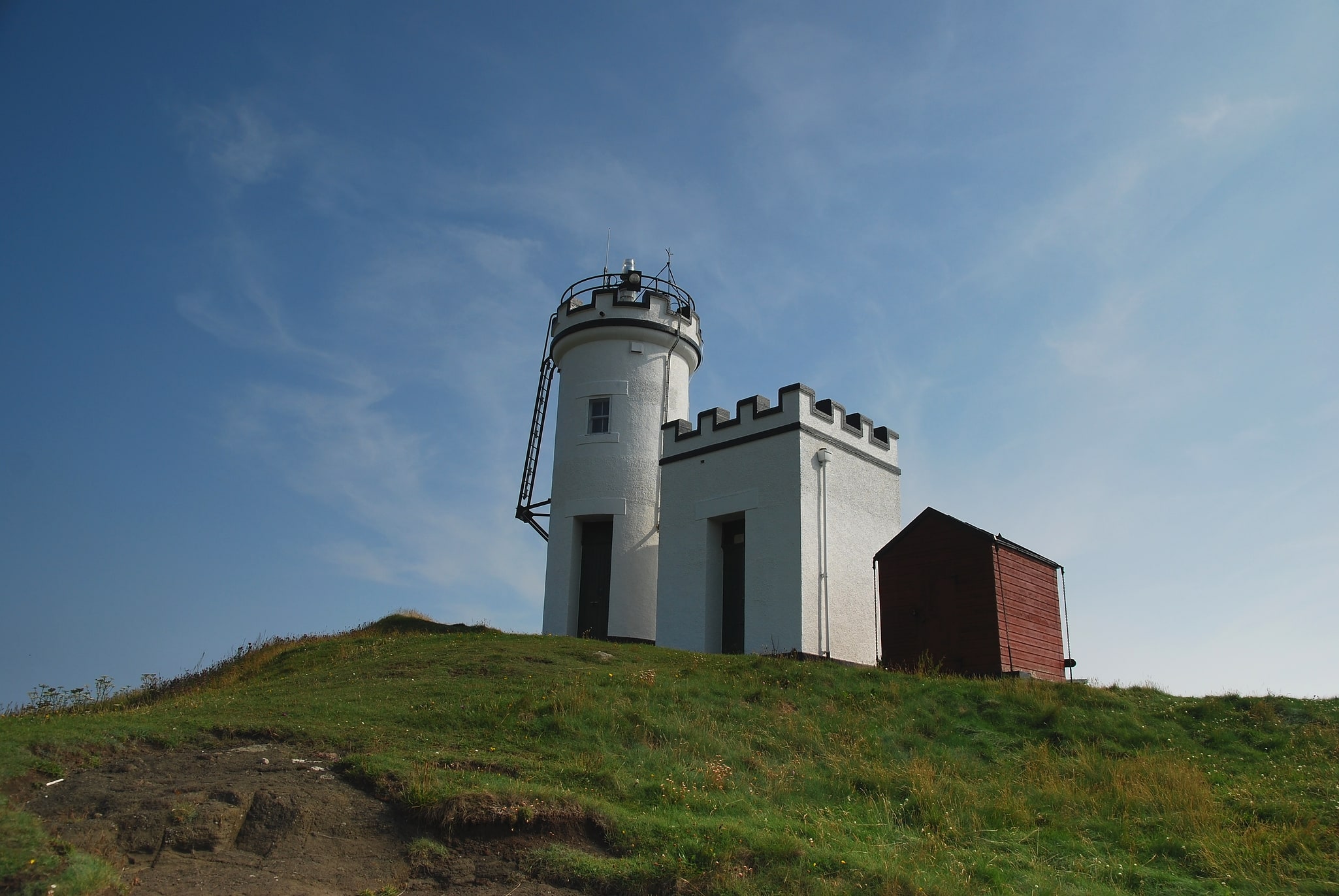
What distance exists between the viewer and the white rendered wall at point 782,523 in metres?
20.7

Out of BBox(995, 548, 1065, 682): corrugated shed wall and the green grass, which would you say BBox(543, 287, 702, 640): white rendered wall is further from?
BBox(995, 548, 1065, 682): corrugated shed wall

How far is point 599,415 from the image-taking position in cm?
2602

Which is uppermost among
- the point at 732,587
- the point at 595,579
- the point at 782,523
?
the point at 782,523

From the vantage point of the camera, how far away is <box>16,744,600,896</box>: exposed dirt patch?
320 inches

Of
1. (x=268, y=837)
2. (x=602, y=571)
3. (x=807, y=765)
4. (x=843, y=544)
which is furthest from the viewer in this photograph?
(x=602, y=571)

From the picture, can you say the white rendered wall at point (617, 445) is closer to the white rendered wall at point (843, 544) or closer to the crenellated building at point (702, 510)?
the crenellated building at point (702, 510)

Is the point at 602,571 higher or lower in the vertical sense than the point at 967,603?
higher

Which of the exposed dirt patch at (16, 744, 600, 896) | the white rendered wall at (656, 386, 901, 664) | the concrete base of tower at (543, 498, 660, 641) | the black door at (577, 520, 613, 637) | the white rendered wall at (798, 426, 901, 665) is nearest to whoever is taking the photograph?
the exposed dirt patch at (16, 744, 600, 896)

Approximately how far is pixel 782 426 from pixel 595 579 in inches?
254

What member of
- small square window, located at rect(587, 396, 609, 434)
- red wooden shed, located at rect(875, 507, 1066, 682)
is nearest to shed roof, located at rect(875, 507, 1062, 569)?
red wooden shed, located at rect(875, 507, 1066, 682)

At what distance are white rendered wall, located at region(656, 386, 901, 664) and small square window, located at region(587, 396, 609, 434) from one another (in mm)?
2445

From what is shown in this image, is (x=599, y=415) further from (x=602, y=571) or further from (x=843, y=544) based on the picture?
(x=843, y=544)

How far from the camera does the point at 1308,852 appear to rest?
9.67m

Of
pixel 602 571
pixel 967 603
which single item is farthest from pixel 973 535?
pixel 602 571
